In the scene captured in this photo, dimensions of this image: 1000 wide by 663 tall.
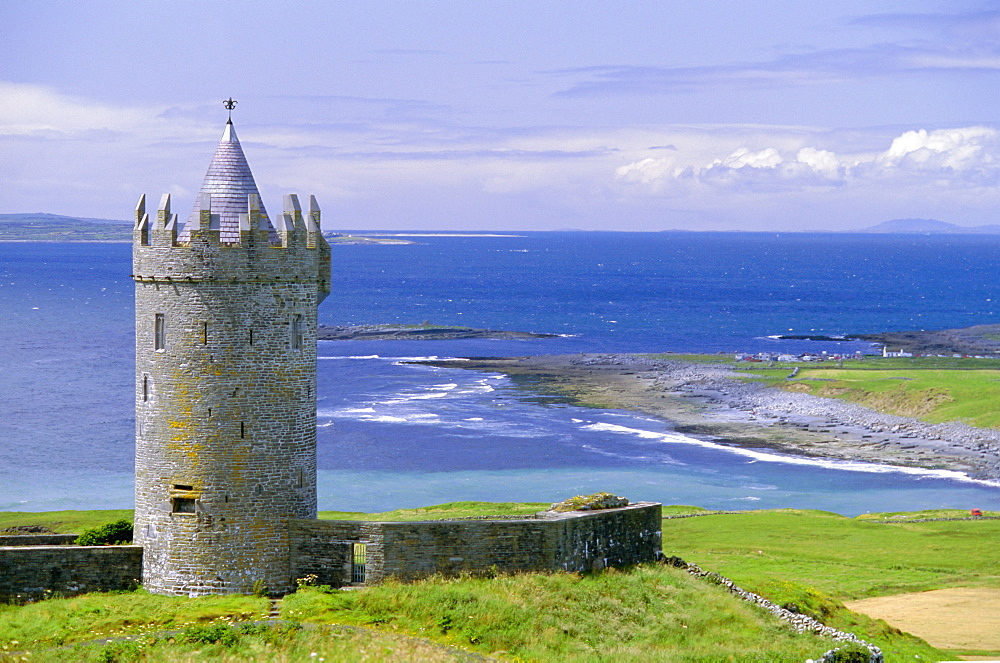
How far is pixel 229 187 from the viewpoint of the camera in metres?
24.6

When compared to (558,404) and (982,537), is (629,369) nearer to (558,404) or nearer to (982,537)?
(558,404)

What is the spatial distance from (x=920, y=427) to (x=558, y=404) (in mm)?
30983

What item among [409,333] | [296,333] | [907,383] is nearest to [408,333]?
[409,333]

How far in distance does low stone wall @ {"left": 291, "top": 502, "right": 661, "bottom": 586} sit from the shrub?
4489 millimetres

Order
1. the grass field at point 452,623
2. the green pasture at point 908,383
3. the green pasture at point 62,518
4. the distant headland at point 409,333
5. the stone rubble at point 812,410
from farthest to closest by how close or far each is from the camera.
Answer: the distant headland at point 409,333 → the green pasture at point 908,383 → the stone rubble at point 812,410 → the green pasture at point 62,518 → the grass field at point 452,623

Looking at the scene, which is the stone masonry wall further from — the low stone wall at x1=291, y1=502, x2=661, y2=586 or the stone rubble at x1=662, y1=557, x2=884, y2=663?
the stone rubble at x1=662, y1=557, x2=884, y2=663

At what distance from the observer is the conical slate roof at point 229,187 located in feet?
79.9

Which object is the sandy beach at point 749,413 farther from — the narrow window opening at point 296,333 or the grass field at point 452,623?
the narrow window opening at point 296,333

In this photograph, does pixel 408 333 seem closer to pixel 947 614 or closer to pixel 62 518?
pixel 62 518

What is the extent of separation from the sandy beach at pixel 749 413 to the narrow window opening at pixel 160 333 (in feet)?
229

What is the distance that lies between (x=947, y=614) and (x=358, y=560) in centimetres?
2431

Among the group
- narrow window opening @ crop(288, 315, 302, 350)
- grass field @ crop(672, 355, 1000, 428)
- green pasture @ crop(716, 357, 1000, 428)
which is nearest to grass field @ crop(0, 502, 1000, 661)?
narrow window opening @ crop(288, 315, 302, 350)

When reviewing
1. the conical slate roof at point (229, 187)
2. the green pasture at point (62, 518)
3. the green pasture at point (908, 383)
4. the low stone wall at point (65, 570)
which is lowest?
the green pasture at point (62, 518)

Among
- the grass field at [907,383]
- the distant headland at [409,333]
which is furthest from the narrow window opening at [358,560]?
the distant headland at [409,333]
